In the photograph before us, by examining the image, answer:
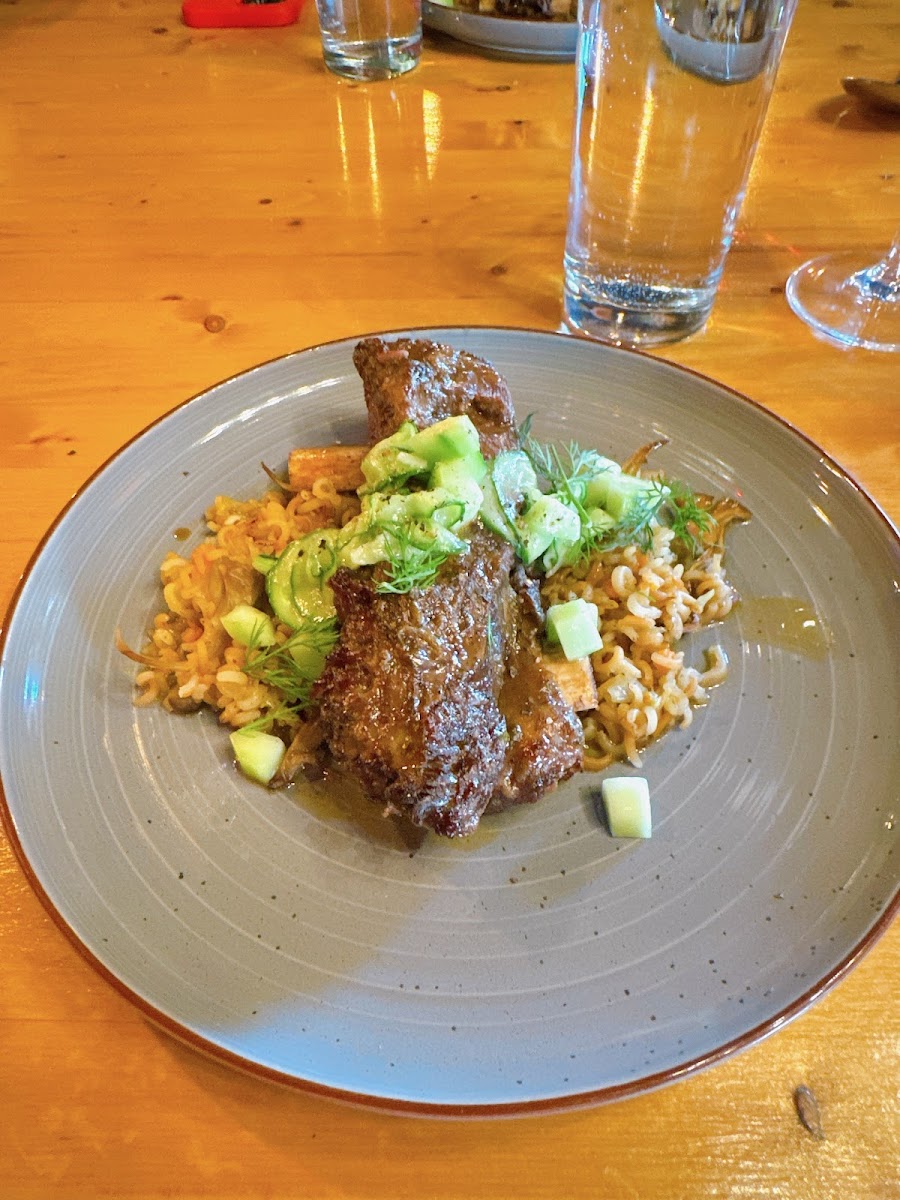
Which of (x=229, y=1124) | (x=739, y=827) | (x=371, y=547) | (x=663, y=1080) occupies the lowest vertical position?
(x=229, y=1124)

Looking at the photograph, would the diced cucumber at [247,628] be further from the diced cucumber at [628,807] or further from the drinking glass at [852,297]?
the drinking glass at [852,297]

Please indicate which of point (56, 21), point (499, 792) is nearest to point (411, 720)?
point (499, 792)

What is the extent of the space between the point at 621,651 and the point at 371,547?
0.73m

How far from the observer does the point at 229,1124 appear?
5.33 ft

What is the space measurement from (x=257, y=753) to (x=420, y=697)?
42cm

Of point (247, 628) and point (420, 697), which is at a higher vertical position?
point (420, 697)

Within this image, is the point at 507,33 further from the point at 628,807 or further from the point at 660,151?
the point at 628,807

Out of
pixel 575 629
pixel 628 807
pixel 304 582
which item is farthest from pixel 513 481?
pixel 628 807

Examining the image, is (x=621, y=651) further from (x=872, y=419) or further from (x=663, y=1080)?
(x=872, y=419)

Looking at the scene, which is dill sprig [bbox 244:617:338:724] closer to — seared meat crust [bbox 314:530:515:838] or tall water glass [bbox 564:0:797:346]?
seared meat crust [bbox 314:530:515:838]

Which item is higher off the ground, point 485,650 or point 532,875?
point 485,650

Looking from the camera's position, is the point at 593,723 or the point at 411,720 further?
the point at 593,723

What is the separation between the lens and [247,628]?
2270mm

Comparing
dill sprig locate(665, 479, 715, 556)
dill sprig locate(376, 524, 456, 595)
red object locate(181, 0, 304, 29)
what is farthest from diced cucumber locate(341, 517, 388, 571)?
red object locate(181, 0, 304, 29)
